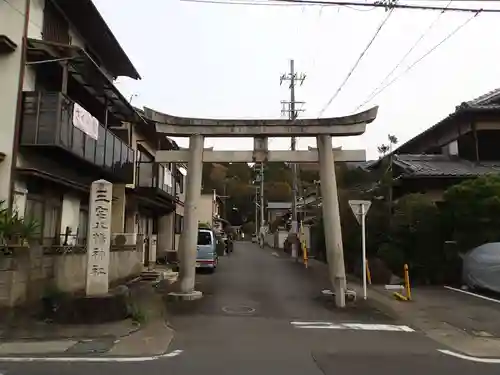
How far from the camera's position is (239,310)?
548 inches

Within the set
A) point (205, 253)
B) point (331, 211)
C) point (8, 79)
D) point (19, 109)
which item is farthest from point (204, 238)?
point (8, 79)

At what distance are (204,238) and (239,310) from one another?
12.6m

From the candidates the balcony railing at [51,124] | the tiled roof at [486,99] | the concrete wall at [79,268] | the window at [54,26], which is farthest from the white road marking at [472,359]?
the tiled roof at [486,99]

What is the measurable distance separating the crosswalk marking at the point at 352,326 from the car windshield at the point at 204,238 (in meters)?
14.4

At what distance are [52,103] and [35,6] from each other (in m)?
3.20

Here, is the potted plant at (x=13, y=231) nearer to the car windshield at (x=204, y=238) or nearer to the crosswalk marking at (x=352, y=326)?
the crosswalk marking at (x=352, y=326)

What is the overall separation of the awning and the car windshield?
9.09m

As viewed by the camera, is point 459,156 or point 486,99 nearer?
point 486,99

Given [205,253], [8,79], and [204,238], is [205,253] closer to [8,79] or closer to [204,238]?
[204,238]

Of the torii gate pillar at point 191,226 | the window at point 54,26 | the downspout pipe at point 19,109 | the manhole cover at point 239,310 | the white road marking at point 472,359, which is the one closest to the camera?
the white road marking at point 472,359

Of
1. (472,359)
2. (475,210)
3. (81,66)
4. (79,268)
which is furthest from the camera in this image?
(475,210)

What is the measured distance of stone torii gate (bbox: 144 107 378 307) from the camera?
15.4 meters

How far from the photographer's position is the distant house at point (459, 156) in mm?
22562

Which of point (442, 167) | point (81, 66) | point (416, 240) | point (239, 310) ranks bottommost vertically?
point (239, 310)
